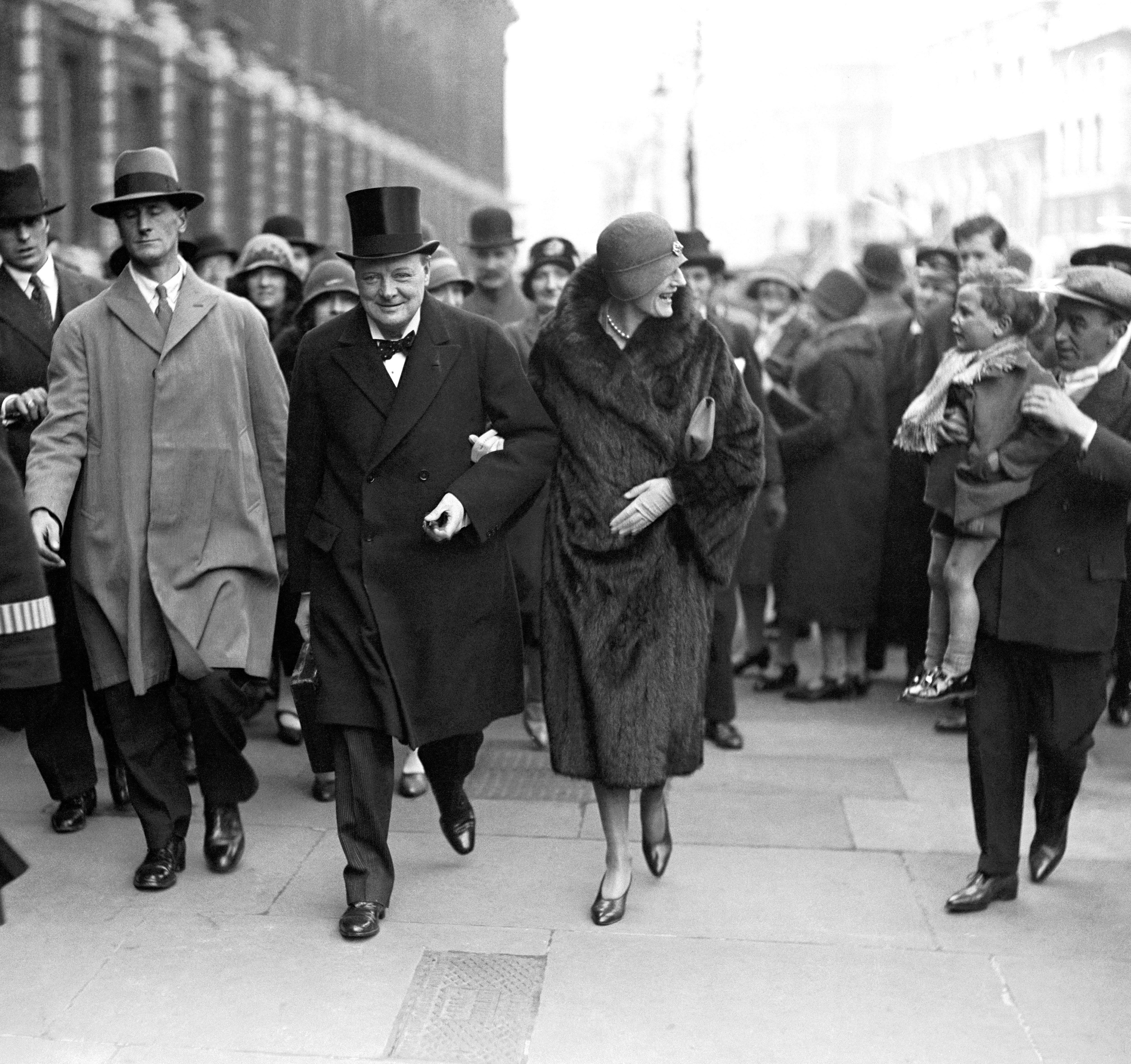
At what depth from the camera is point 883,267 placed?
10.1 metres

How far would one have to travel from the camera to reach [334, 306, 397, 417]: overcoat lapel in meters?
5.28

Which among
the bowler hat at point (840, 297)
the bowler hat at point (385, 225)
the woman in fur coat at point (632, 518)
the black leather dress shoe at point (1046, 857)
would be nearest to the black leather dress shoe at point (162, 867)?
the woman in fur coat at point (632, 518)

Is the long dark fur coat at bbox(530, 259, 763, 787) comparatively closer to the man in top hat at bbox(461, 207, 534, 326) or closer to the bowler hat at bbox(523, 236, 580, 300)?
the bowler hat at bbox(523, 236, 580, 300)

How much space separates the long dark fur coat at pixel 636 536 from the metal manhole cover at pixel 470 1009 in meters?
0.71

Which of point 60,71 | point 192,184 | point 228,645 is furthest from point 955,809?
point 192,184

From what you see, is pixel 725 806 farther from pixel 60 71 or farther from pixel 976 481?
pixel 60 71

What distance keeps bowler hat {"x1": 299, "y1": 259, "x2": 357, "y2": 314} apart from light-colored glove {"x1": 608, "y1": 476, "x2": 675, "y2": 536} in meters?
2.43

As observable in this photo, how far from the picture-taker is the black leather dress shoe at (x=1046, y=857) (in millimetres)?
5746

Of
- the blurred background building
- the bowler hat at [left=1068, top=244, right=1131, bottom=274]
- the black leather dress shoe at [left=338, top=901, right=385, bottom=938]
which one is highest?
the blurred background building

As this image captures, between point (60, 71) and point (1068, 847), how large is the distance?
47.4 feet

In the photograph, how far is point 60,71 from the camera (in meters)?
17.8

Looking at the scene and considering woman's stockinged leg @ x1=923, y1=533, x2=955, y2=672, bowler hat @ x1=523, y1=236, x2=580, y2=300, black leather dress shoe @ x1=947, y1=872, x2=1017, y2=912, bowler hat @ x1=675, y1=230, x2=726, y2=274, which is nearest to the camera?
black leather dress shoe @ x1=947, y1=872, x2=1017, y2=912

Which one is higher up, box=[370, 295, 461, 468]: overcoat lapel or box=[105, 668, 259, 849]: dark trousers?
box=[370, 295, 461, 468]: overcoat lapel

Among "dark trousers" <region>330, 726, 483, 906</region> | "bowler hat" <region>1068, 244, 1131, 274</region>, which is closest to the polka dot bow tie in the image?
"dark trousers" <region>330, 726, 483, 906</region>
